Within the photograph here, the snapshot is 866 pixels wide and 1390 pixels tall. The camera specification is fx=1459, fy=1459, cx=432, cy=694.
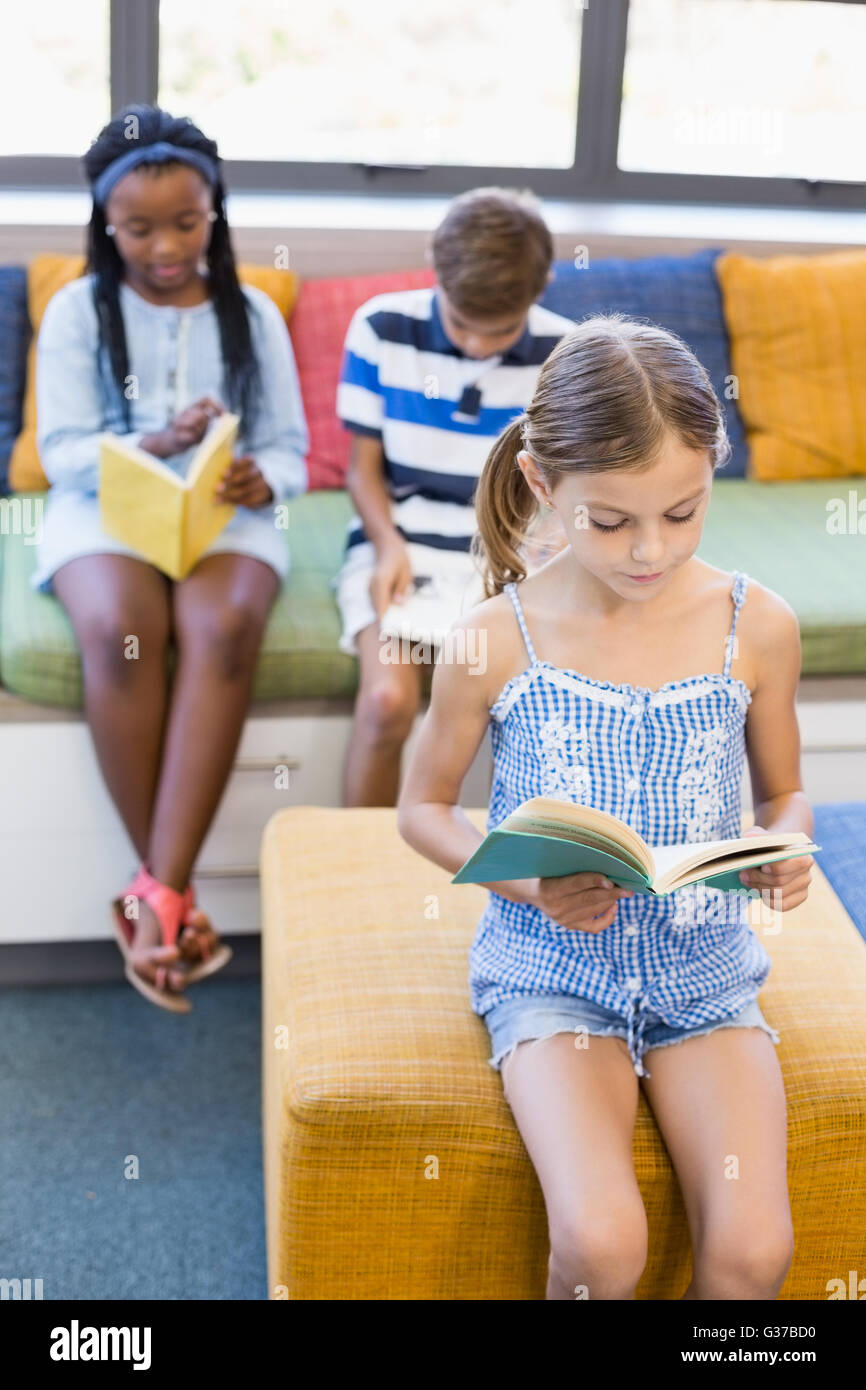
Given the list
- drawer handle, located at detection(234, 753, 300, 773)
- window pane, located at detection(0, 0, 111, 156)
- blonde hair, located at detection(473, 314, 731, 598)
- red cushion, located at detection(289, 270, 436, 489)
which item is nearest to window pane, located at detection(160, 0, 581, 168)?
window pane, located at detection(0, 0, 111, 156)

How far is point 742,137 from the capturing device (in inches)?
124

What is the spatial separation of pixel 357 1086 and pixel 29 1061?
34.4 inches

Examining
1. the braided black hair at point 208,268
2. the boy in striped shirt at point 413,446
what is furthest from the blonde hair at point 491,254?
the braided black hair at point 208,268

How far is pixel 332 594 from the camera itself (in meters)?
2.21

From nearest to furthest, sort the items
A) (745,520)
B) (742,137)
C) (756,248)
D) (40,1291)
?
(40,1291) → (745,520) → (756,248) → (742,137)

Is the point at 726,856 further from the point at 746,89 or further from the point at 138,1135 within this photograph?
the point at 746,89

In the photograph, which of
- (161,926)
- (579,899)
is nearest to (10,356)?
(161,926)

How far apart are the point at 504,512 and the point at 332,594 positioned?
2.80ft

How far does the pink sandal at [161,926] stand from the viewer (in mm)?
1929

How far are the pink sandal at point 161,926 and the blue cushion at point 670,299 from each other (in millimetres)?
1264

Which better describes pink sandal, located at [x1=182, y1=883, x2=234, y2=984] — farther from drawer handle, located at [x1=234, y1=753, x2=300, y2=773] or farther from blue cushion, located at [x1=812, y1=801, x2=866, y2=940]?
blue cushion, located at [x1=812, y1=801, x2=866, y2=940]

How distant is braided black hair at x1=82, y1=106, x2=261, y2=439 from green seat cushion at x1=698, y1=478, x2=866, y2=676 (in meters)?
0.79

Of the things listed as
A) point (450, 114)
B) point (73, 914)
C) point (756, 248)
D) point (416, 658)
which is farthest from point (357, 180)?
point (73, 914)

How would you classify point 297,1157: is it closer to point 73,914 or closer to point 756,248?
point 73,914
